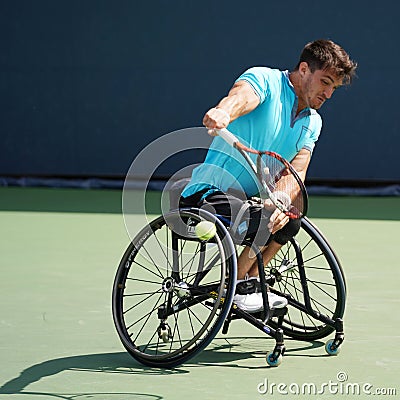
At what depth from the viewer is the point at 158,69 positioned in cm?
991

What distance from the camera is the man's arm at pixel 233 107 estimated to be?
3.45 m

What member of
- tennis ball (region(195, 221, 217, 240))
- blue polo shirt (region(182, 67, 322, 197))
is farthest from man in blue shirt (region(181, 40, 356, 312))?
tennis ball (region(195, 221, 217, 240))

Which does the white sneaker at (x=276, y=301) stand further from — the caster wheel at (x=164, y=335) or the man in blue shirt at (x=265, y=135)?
the caster wheel at (x=164, y=335)

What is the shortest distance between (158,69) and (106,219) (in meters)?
2.46

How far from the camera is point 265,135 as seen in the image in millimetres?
3934

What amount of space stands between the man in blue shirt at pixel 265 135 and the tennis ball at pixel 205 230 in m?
0.21

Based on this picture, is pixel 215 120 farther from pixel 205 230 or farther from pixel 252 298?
pixel 252 298

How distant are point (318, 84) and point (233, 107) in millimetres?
446

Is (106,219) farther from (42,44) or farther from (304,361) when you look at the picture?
(304,361)

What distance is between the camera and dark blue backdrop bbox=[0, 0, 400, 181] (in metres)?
9.60

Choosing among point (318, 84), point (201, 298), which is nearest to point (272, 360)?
point (201, 298)

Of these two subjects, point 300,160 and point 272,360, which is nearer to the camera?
point 272,360

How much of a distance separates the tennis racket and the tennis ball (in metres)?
0.25

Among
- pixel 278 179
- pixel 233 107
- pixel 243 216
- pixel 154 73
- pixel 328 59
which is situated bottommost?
pixel 154 73
